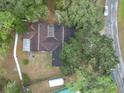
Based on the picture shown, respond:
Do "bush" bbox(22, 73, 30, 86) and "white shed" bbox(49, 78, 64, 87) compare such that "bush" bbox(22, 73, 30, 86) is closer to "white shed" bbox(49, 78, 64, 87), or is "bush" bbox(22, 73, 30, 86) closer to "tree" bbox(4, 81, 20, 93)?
"tree" bbox(4, 81, 20, 93)

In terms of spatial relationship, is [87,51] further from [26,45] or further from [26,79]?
[26,79]

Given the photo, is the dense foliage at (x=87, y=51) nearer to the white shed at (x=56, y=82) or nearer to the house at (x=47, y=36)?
the house at (x=47, y=36)

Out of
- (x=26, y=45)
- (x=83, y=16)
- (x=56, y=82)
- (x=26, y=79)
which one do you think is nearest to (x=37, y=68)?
(x=26, y=79)

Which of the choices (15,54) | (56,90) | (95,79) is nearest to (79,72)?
(95,79)

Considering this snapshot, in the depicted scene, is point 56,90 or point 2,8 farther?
point 56,90

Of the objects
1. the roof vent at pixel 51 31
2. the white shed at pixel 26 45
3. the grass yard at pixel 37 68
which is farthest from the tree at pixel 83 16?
the grass yard at pixel 37 68

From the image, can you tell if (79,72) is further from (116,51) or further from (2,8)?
(2,8)

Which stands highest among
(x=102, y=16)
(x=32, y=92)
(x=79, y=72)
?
(x=102, y=16)
